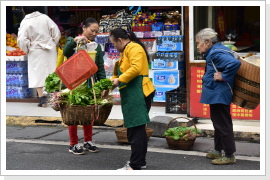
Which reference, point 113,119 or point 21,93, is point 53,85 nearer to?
point 113,119

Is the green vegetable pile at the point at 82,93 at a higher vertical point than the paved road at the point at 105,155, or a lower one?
higher

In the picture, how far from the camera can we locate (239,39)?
9.39 metres

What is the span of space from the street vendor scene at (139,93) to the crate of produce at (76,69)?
0.04 ft

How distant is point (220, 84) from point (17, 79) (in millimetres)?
5571

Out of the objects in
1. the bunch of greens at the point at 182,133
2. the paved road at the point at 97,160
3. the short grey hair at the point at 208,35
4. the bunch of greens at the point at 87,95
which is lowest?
the paved road at the point at 97,160

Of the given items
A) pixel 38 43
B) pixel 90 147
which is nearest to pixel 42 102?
pixel 38 43

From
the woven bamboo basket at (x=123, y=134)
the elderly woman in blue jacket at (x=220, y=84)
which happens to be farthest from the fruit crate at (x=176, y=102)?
the elderly woman in blue jacket at (x=220, y=84)

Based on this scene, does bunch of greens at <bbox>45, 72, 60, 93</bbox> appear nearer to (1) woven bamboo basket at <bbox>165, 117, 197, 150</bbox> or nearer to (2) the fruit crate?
(1) woven bamboo basket at <bbox>165, 117, 197, 150</bbox>

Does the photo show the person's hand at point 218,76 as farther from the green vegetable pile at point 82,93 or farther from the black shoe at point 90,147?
the black shoe at point 90,147

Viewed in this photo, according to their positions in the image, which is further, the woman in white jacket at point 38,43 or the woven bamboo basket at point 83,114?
the woman in white jacket at point 38,43

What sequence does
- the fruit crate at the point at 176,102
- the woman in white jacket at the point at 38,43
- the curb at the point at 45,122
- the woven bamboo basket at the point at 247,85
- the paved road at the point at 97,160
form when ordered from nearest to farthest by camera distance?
the woven bamboo basket at the point at 247,85 → the paved road at the point at 97,160 → the curb at the point at 45,122 → the fruit crate at the point at 176,102 → the woman in white jacket at the point at 38,43

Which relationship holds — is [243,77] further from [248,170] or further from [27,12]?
[27,12]

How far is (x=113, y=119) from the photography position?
8.44 m

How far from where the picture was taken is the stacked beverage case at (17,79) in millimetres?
10227
